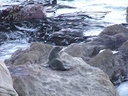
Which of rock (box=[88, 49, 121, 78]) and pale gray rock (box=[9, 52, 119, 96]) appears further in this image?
rock (box=[88, 49, 121, 78])

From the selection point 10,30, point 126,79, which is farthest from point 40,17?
point 126,79

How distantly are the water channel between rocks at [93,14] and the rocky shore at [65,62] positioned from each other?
300 millimetres

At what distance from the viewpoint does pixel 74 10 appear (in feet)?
56.2

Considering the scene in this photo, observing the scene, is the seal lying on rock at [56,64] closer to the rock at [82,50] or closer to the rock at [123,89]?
the rock at [123,89]

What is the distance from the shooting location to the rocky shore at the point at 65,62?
4719mm

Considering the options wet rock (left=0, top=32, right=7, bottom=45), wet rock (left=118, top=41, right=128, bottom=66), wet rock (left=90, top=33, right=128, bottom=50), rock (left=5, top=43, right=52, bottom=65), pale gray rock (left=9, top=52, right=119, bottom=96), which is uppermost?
pale gray rock (left=9, top=52, right=119, bottom=96)

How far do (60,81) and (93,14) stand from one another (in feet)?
36.4

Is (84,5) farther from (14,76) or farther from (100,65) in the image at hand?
(14,76)

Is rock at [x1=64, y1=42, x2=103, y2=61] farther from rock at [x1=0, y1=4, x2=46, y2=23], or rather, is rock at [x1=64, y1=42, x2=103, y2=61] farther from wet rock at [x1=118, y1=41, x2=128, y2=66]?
rock at [x1=0, y1=4, x2=46, y2=23]

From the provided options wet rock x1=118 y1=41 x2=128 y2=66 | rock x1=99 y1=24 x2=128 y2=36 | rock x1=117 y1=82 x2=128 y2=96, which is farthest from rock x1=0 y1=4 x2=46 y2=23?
rock x1=117 y1=82 x2=128 y2=96

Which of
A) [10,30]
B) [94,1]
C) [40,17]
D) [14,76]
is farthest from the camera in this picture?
[94,1]

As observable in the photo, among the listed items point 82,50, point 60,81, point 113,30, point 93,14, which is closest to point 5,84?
point 60,81

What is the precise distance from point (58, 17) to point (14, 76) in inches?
416

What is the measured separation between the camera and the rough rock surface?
15.3ft
